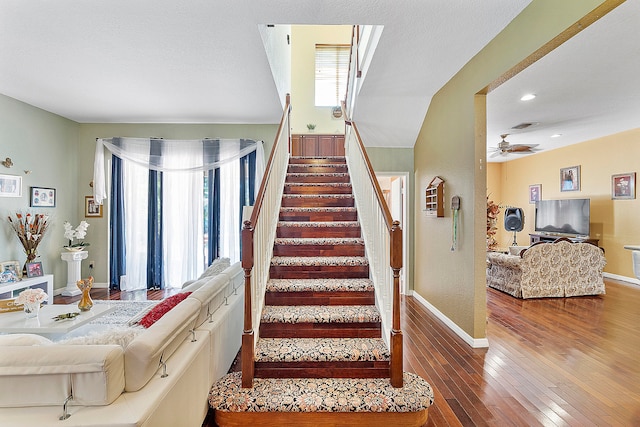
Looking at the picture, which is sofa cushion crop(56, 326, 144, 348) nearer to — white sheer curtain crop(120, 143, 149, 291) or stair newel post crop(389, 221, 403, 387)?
stair newel post crop(389, 221, 403, 387)

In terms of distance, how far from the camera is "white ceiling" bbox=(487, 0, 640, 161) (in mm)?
2684

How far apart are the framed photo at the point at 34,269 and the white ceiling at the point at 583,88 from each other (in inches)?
273

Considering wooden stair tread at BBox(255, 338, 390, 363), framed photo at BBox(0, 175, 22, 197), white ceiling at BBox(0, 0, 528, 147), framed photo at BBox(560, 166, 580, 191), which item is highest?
white ceiling at BBox(0, 0, 528, 147)

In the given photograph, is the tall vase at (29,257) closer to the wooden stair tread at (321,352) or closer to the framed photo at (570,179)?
the wooden stair tread at (321,352)

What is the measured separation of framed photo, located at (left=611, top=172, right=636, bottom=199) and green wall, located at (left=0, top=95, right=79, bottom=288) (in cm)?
1031

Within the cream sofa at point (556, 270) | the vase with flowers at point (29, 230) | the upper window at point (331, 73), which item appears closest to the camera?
the vase with flowers at point (29, 230)

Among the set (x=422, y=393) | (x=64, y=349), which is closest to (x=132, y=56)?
(x=64, y=349)

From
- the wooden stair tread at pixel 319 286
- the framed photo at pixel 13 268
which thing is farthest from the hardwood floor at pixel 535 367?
the framed photo at pixel 13 268

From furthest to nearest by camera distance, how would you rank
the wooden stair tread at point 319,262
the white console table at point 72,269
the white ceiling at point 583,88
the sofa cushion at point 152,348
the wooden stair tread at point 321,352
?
the white console table at point 72,269, the wooden stair tread at point 319,262, the white ceiling at point 583,88, the wooden stair tread at point 321,352, the sofa cushion at point 152,348

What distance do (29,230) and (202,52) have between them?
3.78 m

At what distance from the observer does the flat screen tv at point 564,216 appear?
258 inches

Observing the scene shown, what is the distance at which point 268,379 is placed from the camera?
2.23 meters

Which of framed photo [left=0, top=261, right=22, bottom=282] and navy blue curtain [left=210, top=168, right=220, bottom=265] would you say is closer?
framed photo [left=0, top=261, right=22, bottom=282]

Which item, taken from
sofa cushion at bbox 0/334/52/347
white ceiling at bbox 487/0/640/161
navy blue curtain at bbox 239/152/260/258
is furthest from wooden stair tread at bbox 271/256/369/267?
white ceiling at bbox 487/0/640/161
